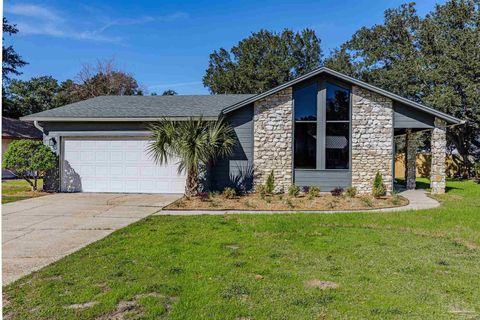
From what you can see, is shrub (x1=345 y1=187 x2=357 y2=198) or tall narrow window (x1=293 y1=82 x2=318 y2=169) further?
tall narrow window (x1=293 y1=82 x2=318 y2=169)

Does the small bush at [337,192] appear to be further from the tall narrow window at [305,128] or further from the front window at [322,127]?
the tall narrow window at [305,128]

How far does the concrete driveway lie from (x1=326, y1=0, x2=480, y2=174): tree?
15979 mm

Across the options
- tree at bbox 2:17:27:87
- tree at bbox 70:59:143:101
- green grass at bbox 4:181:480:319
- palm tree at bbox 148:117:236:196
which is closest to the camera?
green grass at bbox 4:181:480:319

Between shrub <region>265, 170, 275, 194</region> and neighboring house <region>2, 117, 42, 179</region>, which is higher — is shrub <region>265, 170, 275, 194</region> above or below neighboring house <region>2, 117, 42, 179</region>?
below

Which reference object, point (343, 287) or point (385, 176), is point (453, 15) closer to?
point (385, 176)

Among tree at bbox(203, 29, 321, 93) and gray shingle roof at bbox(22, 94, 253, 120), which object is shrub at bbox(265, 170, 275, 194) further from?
tree at bbox(203, 29, 321, 93)

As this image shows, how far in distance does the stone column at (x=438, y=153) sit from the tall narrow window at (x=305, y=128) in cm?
410

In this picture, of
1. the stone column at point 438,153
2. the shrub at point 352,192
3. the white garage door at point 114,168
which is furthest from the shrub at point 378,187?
the white garage door at point 114,168

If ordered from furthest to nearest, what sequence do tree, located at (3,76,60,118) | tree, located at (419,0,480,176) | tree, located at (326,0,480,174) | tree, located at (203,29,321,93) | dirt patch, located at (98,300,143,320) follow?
tree, located at (3,76,60,118) < tree, located at (203,29,321,93) < tree, located at (326,0,480,174) < tree, located at (419,0,480,176) < dirt patch, located at (98,300,143,320)

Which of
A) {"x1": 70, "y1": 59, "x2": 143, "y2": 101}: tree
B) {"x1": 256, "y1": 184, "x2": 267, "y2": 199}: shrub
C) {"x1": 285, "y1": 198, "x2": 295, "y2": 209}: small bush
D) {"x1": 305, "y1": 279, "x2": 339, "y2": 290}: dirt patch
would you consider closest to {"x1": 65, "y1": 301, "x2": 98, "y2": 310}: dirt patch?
{"x1": 305, "y1": 279, "x2": 339, "y2": 290}: dirt patch

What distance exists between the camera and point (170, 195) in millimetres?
11594

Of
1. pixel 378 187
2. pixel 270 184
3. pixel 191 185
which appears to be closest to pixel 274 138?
pixel 270 184

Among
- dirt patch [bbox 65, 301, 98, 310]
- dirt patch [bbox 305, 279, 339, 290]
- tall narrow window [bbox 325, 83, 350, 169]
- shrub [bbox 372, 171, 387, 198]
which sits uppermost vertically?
tall narrow window [bbox 325, 83, 350, 169]

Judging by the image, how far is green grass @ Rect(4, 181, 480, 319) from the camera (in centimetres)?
329
